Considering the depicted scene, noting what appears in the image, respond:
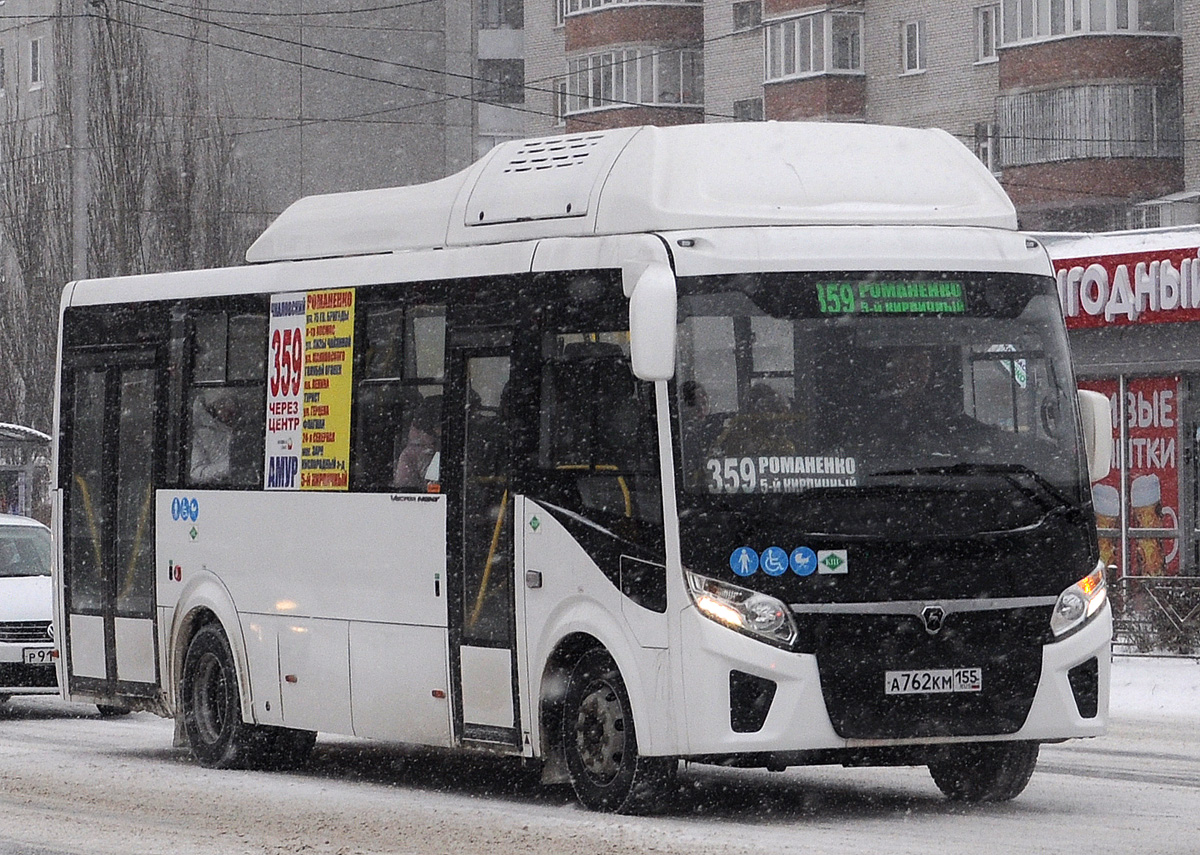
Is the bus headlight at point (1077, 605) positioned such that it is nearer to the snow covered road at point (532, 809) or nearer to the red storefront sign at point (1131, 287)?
the snow covered road at point (532, 809)

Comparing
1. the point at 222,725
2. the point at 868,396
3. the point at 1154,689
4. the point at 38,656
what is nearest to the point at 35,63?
the point at 38,656

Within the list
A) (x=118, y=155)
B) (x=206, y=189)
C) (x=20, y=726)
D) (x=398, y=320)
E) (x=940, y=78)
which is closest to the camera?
(x=398, y=320)

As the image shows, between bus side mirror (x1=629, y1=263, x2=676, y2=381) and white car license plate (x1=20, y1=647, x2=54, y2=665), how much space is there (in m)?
9.35

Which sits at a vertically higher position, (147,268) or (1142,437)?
(147,268)

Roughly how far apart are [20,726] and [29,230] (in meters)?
29.9

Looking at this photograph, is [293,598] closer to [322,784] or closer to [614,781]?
[322,784]

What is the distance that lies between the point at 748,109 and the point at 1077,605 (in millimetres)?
46260

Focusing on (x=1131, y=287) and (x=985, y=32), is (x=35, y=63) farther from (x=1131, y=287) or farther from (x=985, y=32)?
(x=1131, y=287)

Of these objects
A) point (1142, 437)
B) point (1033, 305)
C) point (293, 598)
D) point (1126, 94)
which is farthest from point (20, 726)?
point (1126, 94)

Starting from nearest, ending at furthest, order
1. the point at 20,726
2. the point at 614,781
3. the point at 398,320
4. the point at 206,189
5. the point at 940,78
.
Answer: the point at 614,781, the point at 398,320, the point at 20,726, the point at 206,189, the point at 940,78

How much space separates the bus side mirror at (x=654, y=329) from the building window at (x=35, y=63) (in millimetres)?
59275

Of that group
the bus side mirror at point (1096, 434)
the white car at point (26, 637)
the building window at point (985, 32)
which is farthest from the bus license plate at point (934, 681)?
the building window at point (985, 32)

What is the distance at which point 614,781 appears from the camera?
1157 cm

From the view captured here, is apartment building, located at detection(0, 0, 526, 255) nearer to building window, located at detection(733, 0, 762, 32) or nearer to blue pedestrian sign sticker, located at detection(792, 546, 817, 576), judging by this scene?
building window, located at detection(733, 0, 762, 32)
